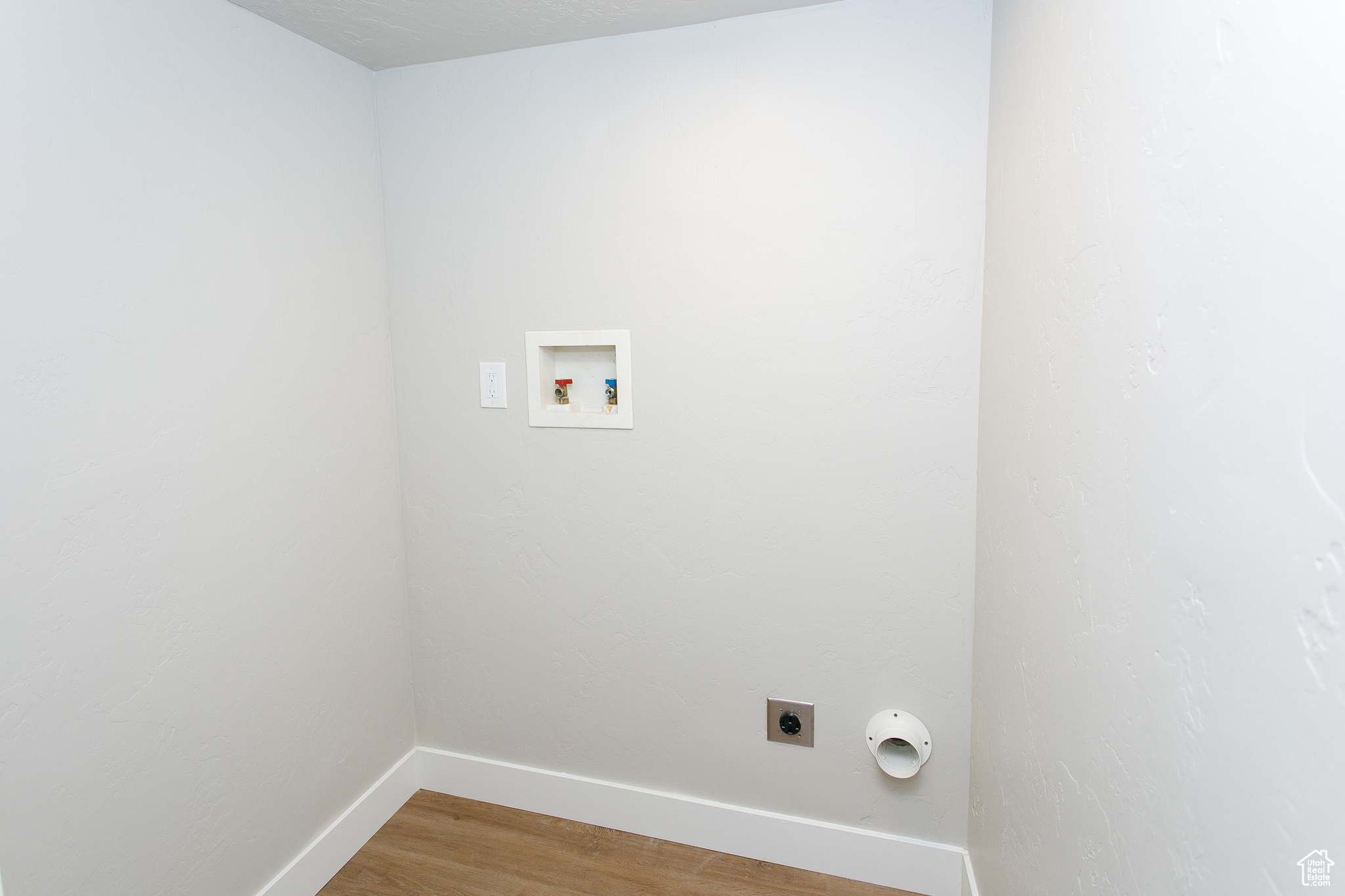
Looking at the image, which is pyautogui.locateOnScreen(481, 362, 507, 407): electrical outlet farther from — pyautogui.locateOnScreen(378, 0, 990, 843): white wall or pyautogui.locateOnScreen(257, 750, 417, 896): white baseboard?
pyautogui.locateOnScreen(257, 750, 417, 896): white baseboard

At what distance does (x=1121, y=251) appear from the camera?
76 cm

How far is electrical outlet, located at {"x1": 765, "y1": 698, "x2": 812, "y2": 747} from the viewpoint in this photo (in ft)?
5.63

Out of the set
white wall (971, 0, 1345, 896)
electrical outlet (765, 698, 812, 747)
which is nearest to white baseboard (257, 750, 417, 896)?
electrical outlet (765, 698, 812, 747)

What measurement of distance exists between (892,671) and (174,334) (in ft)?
5.71

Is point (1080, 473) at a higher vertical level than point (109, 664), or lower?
higher

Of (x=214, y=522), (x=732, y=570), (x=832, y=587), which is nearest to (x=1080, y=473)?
(x=832, y=587)

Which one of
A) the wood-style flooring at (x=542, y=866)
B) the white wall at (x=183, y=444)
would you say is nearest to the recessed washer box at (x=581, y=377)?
the white wall at (x=183, y=444)

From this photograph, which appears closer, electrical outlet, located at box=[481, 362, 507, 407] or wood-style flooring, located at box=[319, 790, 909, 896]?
wood-style flooring, located at box=[319, 790, 909, 896]

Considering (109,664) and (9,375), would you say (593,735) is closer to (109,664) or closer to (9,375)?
(109,664)

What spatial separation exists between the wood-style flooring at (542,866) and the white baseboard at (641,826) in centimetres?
3

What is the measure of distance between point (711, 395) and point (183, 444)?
1.14m

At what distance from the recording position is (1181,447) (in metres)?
0.63

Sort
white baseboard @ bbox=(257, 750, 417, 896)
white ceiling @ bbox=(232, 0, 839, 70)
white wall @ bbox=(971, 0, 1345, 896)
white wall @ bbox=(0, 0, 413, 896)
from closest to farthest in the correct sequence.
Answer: white wall @ bbox=(971, 0, 1345, 896) < white wall @ bbox=(0, 0, 413, 896) < white ceiling @ bbox=(232, 0, 839, 70) < white baseboard @ bbox=(257, 750, 417, 896)

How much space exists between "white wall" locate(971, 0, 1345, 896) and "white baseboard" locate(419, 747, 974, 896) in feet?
1.89
